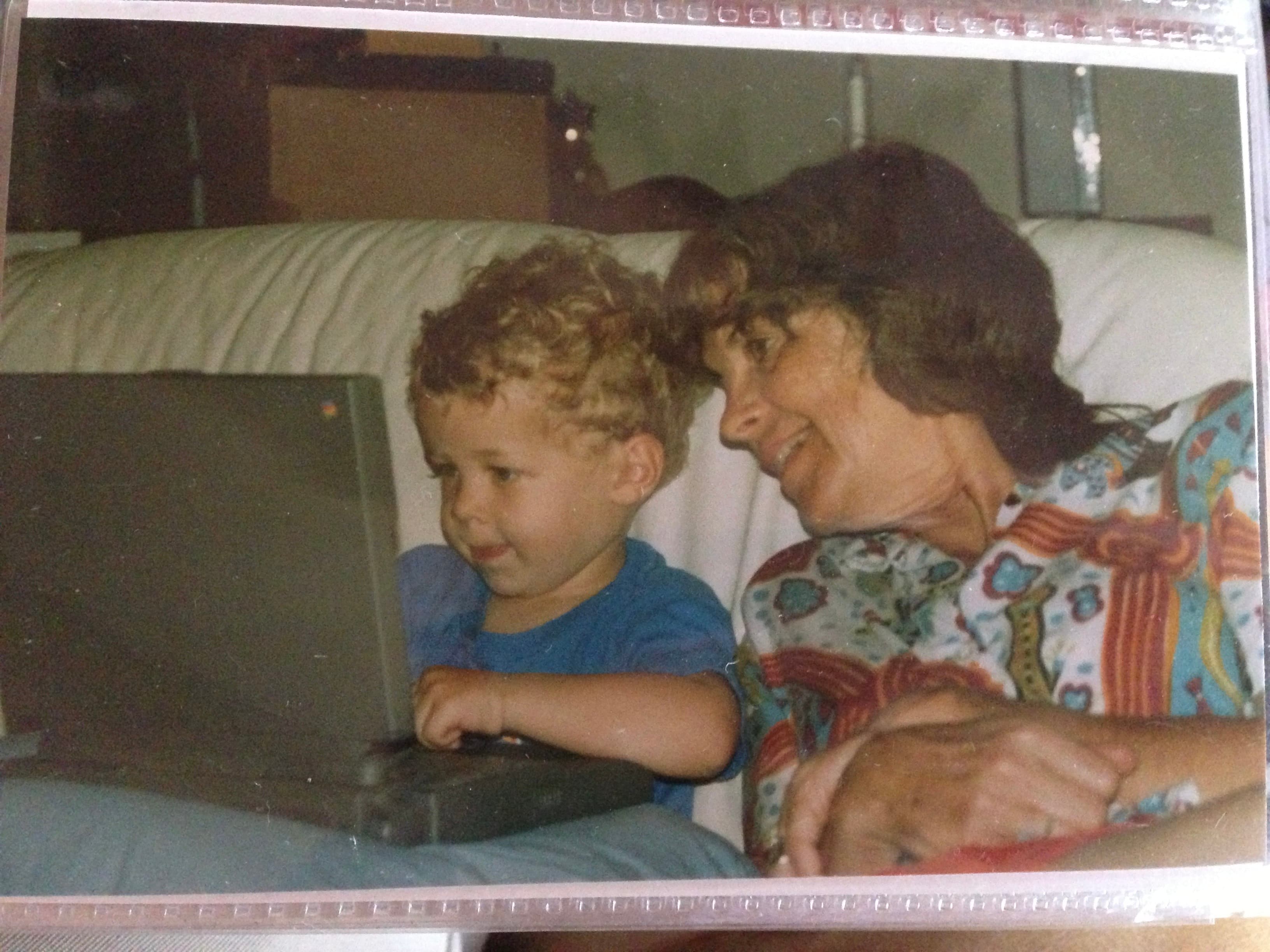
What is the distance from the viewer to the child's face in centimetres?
59

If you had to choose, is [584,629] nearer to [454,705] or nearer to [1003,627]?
[454,705]

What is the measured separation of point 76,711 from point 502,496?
0.84ft

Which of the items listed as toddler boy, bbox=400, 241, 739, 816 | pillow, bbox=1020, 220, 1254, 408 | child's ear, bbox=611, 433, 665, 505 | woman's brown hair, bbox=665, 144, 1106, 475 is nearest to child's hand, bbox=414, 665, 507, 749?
toddler boy, bbox=400, 241, 739, 816

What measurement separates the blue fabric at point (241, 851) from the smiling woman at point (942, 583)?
0.20 feet

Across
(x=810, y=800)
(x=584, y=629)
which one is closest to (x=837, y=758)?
(x=810, y=800)

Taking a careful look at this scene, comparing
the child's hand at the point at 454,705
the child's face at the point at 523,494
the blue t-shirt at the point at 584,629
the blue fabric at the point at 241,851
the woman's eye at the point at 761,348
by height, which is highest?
the woman's eye at the point at 761,348

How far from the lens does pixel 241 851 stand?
61 centimetres

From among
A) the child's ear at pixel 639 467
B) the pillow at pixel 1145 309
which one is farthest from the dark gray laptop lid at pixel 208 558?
the pillow at pixel 1145 309

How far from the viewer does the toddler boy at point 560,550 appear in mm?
594

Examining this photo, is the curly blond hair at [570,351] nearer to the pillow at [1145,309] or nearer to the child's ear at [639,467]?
the child's ear at [639,467]

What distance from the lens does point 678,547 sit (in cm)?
60

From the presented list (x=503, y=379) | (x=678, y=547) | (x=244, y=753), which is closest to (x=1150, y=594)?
(x=678, y=547)

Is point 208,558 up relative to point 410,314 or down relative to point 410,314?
down

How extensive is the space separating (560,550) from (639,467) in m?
0.06
